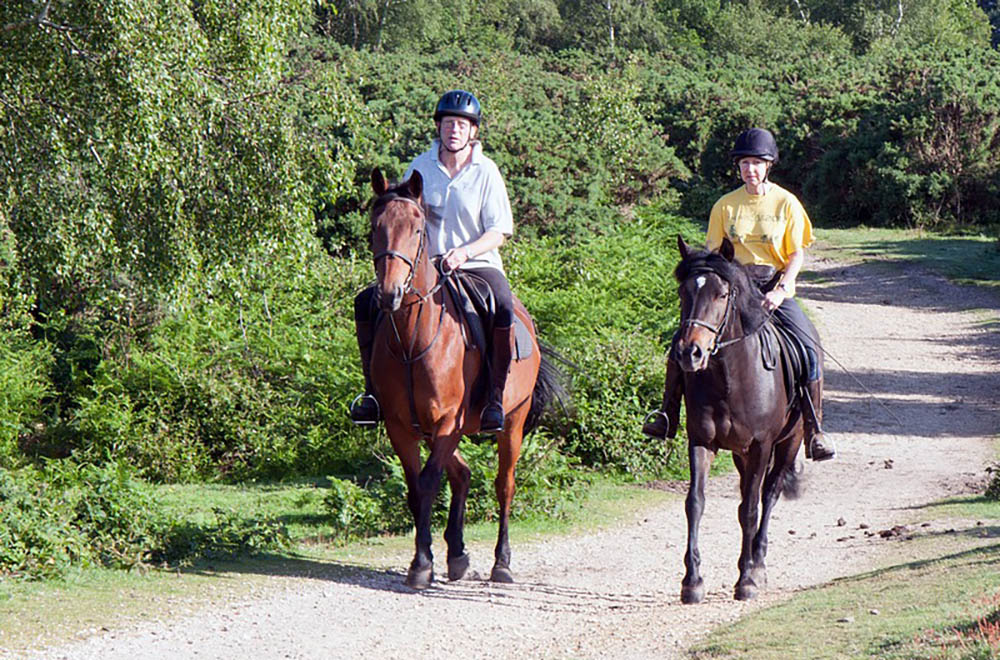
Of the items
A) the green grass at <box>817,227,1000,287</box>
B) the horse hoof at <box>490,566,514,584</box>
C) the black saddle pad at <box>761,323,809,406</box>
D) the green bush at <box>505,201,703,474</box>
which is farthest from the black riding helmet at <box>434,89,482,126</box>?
the green grass at <box>817,227,1000,287</box>

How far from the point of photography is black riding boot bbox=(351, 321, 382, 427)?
27.8 ft

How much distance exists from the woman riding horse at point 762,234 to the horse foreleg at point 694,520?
1.82ft

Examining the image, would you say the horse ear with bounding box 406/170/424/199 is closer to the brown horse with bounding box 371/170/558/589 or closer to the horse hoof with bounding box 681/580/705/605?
the brown horse with bounding box 371/170/558/589

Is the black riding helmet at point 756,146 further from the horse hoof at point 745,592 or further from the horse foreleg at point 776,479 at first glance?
the horse hoof at point 745,592

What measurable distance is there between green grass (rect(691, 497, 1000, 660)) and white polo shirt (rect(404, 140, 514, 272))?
3.05 meters

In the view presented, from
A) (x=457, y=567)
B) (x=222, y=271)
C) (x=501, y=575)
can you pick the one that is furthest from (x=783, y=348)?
(x=222, y=271)

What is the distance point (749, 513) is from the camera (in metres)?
8.45

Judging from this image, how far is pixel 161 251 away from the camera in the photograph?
1133 cm

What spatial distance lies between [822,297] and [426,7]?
47.8 metres

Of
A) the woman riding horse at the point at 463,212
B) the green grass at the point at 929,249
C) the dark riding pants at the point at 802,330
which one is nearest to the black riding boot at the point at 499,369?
the woman riding horse at the point at 463,212

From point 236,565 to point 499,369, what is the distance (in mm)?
2314

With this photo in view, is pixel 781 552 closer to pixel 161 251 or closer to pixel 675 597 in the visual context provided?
pixel 675 597

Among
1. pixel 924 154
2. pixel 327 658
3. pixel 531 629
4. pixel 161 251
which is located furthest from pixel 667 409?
pixel 924 154

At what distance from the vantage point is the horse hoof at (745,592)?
836cm
